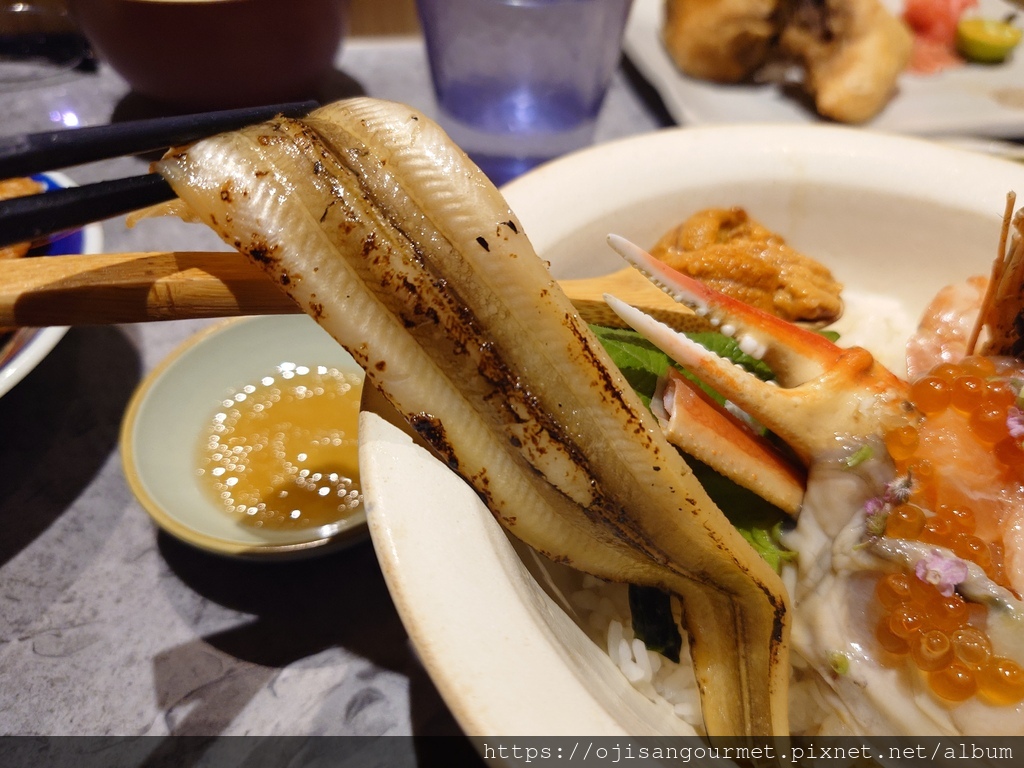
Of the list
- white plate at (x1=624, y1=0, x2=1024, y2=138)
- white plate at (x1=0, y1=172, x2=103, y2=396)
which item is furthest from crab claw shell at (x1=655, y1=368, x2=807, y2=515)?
white plate at (x1=624, y1=0, x2=1024, y2=138)

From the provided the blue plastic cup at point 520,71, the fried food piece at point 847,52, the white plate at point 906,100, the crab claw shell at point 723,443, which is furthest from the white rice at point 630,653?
the fried food piece at point 847,52

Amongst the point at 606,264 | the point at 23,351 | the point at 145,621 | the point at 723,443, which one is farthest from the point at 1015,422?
the point at 23,351

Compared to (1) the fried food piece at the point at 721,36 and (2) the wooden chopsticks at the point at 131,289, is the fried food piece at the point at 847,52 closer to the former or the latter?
(1) the fried food piece at the point at 721,36

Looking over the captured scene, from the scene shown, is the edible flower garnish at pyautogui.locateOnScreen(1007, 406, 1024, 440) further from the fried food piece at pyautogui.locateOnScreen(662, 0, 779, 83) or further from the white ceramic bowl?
the fried food piece at pyautogui.locateOnScreen(662, 0, 779, 83)

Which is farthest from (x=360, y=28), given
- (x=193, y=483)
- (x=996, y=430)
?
(x=996, y=430)

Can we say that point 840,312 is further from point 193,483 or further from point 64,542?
point 64,542

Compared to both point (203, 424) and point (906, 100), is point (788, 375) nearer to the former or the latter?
point (203, 424)
